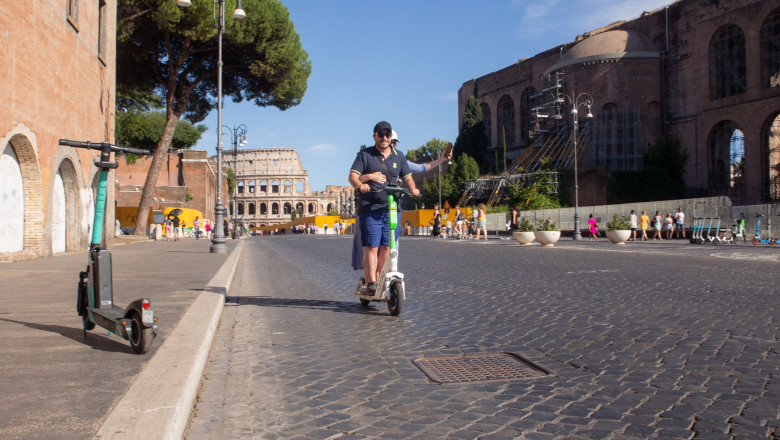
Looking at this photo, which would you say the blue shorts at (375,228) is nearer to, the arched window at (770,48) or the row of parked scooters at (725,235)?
the row of parked scooters at (725,235)

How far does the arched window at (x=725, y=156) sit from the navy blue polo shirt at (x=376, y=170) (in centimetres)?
4637

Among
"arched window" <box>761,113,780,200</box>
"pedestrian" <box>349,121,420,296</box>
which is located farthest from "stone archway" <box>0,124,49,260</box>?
"arched window" <box>761,113,780,200</box>

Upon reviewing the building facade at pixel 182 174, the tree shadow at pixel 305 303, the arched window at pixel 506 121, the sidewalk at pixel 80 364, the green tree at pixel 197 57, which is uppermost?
the arched window at pixel 506 121

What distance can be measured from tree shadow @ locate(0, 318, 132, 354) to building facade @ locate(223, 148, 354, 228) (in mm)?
115034

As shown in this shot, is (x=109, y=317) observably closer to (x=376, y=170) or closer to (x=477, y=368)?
(x=477, y=368)

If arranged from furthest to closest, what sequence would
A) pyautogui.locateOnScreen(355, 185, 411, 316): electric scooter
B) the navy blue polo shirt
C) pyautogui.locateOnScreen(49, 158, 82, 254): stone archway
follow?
pyautogui.locateOnScreen(49, 158, 82, 254): stone archway → the navy blue polo shirt → pyautogui.locateOnScreen(355, 185, 411, 316): electric scooter

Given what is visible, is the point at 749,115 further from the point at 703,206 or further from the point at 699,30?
the point at 703,206

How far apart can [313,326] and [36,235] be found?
34.5 feet

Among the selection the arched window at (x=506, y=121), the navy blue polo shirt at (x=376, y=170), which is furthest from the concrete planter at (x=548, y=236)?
the arched window at (x=506, y=121)

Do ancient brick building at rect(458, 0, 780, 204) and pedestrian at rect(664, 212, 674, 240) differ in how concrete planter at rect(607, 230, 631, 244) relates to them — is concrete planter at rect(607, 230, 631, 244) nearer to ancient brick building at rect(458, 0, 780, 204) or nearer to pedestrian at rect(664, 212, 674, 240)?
pedestrian at rect(664, 212, 674, 240)

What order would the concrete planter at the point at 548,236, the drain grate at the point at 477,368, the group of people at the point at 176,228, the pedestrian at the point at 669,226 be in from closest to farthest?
the drain grate at the point at 477,368, the concrete planter at the point at 548,236, the pedestrian at the point at 669,226, the group of people at the point at 176,228

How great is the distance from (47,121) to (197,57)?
16845mm

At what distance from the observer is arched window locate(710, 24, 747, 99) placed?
46.1 metres

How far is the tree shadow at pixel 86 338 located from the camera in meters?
4.09
